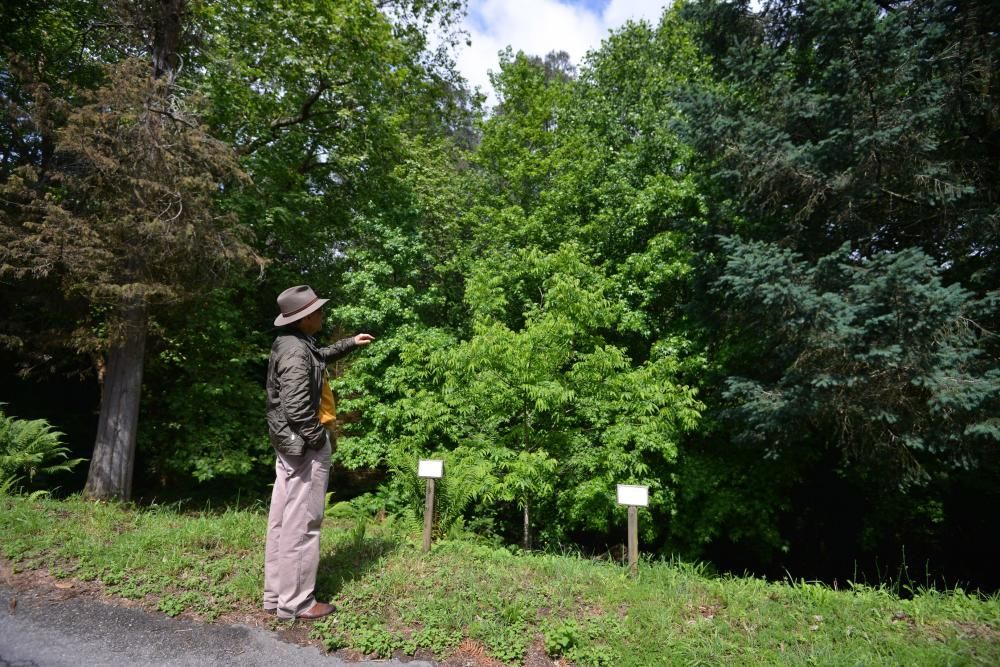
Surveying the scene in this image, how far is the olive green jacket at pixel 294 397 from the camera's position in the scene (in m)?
3.57

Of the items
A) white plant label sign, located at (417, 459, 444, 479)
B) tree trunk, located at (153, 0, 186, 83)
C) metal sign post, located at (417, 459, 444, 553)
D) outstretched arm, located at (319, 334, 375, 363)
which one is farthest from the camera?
tree trunk, located at (153, 0, 186, 83)

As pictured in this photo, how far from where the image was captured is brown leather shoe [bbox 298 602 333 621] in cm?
354

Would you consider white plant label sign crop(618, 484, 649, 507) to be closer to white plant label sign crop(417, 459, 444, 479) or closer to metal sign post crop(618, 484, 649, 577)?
metal sign post crop(618, 484, 649, 577)

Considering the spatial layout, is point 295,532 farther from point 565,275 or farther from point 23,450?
point 565,275

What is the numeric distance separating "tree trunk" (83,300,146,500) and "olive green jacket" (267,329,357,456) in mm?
4738

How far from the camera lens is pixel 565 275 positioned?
8.78 metres

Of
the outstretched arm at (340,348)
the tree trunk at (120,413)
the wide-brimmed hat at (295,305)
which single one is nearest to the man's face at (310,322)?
the wide-brimmed hat at (295,305)

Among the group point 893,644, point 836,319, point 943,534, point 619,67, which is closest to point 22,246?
point 893,644

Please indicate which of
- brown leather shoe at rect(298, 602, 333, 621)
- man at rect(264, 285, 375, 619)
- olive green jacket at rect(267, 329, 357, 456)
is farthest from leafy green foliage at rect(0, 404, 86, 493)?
brown leather shoe at rect(298, 602, 333, 621)

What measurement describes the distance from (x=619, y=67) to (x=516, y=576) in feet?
45.0

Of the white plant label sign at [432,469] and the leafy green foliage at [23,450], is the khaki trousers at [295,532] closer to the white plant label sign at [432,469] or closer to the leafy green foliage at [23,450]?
the white plant label sign at [432,469]

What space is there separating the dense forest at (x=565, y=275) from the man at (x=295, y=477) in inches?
126

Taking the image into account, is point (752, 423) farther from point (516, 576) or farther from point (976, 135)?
point (516, 576)

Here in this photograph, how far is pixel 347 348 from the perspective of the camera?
13.8 ft
